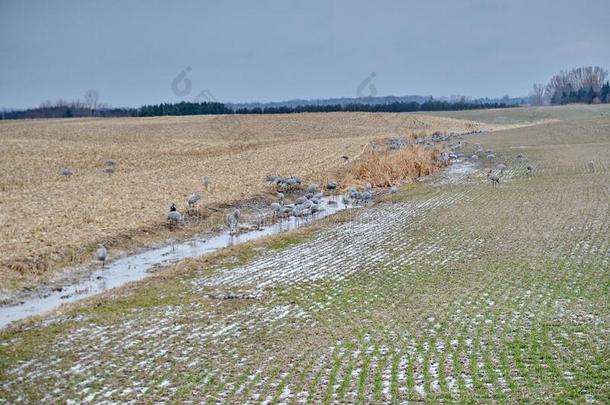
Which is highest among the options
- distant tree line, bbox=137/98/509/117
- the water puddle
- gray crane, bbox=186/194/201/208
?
distant tree line, bbox=137/98/509/117

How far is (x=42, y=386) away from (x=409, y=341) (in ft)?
20.7

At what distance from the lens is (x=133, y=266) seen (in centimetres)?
1972

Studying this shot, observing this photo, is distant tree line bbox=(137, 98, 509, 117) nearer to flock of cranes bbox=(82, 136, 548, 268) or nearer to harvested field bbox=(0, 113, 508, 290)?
harvested field bbox=(0, 113, 508, 290)

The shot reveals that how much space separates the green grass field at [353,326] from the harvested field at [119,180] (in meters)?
3.86

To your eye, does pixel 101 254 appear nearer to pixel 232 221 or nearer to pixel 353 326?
pixel 232 221

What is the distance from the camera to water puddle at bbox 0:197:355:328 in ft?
50.8

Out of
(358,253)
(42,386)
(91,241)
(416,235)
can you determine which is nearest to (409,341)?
(42,386)

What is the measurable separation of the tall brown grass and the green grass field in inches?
610

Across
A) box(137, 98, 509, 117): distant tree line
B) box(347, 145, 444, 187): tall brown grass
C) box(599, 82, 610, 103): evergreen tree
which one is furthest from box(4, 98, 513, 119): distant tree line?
box(347, 145, 444, 187): tall brown grass

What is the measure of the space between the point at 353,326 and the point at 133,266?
8748 mm

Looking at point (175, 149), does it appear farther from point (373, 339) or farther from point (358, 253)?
point (373, 339)

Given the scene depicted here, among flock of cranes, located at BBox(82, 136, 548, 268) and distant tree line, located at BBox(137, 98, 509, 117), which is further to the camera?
distant tree line, located at BBox(137, 98, 509, 117)

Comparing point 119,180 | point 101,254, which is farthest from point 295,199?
point 101,254

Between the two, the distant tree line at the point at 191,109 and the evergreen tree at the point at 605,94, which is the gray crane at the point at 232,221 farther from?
the evergreen tree at the point at 605,94
